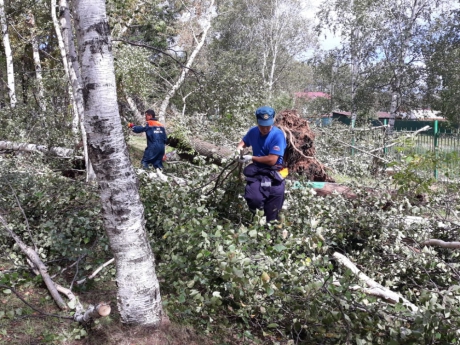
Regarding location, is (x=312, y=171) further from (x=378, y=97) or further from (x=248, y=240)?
(x=378, y=97)

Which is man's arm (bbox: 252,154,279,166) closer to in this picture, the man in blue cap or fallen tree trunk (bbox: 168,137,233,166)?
the man in blue cap

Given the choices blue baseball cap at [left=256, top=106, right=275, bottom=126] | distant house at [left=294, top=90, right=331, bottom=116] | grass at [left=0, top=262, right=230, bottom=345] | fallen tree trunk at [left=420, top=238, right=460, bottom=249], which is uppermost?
blue baseball cap at [left=256, top=106, right=275, bottom=126]

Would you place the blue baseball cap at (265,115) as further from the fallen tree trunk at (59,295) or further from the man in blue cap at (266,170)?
the fallen tree trunk at (59,295)

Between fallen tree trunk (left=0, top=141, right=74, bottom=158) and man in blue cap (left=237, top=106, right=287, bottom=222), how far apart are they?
15.4ft

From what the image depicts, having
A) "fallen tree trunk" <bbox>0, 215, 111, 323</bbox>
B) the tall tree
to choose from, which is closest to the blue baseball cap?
"fallen tree trunk" <bbox>0, 215, 111, 323</bbox>

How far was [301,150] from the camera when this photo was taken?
23.3 ft

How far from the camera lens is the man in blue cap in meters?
4.14

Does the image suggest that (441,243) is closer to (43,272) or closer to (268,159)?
(268,159)

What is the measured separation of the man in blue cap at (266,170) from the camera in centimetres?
414

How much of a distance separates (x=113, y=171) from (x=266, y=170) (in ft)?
6.84

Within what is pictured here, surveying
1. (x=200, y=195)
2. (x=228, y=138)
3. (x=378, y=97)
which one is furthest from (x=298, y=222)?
(x=378, y=97)

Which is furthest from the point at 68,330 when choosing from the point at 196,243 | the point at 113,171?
the point at 113,171

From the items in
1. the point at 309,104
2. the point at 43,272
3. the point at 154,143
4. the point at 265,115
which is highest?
the point at 265,115

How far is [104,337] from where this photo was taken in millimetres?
2547
